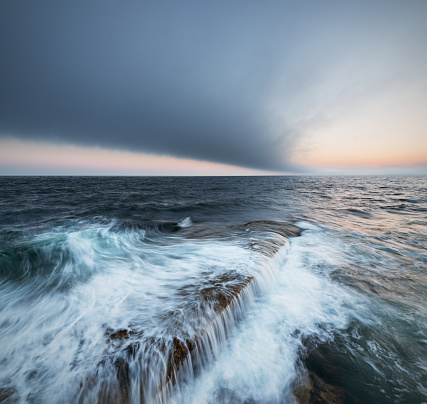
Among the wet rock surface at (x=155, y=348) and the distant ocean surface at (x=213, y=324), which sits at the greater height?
the wet rock surface at (x=155, y=348)

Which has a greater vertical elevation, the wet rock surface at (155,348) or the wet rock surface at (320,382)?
the wet rock surface at (155,348)

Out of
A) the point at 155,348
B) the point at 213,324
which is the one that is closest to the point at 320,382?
the point at 213,324

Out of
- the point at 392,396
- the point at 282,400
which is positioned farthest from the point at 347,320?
the point at 282,400

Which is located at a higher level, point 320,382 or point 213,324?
point 213,324

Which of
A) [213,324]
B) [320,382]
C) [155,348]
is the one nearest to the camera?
[320,382]

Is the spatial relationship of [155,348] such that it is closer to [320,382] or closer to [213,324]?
[213,324]

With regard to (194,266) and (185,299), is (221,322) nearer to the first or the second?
(185,299)

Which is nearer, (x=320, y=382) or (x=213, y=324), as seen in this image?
(x=320, y=382)

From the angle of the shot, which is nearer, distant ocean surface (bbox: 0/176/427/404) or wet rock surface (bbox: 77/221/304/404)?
wet rock surface (bbox: 77/221/304/404)

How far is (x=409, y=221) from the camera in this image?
10.2 m

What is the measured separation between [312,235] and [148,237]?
733cm

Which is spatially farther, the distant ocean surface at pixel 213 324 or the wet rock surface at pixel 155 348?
the distant ocean surface at pixel 213 324

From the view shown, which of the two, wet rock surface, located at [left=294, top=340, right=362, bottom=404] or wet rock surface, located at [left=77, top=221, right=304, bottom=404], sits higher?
wet rock surface, located at [left=77, top=221, right=304, bottom=404]

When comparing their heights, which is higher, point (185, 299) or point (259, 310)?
point (185, 299)
